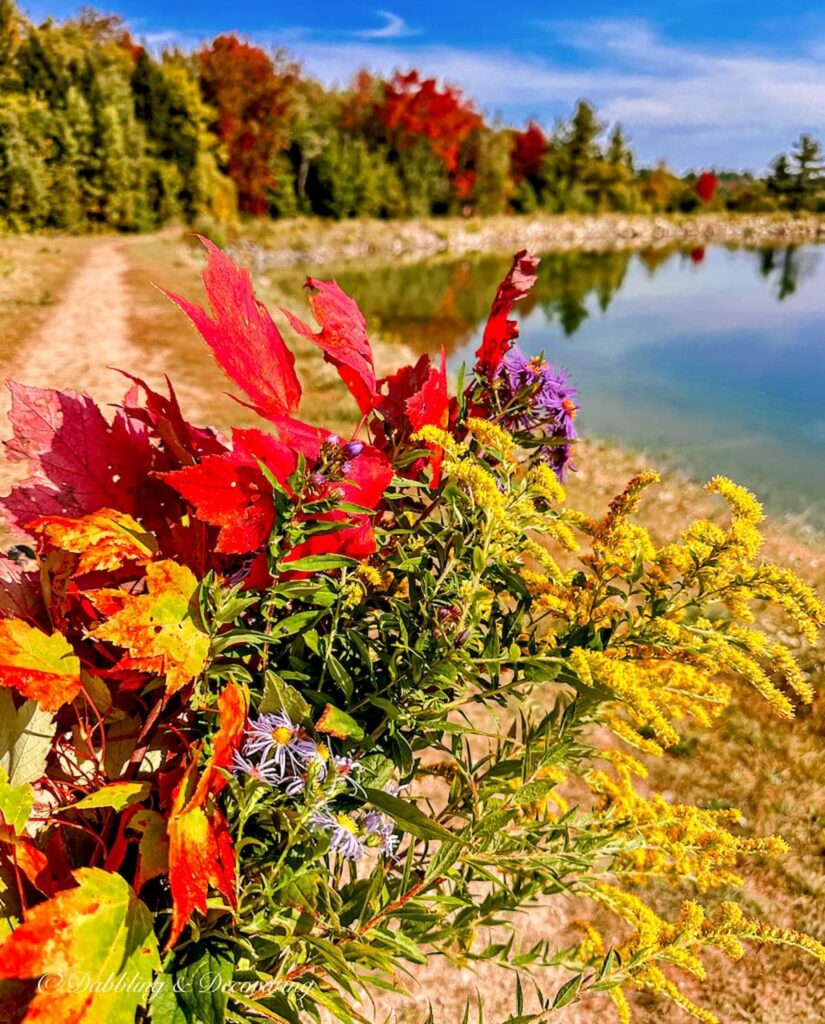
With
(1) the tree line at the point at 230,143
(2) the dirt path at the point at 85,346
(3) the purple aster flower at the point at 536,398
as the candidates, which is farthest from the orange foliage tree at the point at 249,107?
(3) the purple aster flower at the point at 536,398

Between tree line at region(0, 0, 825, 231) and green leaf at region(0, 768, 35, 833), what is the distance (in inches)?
780

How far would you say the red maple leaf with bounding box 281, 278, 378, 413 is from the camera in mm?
686

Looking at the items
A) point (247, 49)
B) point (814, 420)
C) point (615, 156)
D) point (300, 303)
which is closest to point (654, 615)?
point (814, 420)

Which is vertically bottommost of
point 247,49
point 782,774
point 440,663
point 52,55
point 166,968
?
point 782,774

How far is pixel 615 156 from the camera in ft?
167

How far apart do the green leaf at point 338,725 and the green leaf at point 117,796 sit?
0.16m

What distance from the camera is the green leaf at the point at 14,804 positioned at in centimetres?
57

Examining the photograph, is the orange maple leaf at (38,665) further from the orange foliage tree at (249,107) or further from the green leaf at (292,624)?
the orange foliage tree at (249,107)

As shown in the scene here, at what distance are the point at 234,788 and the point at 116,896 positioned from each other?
12 centimetres

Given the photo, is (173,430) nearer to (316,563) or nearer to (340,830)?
(316,563)

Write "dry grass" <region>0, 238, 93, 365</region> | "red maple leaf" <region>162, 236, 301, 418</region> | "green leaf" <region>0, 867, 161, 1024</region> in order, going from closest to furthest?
"green leaf" <region>0, 867, 161, 1024</region>
"red maple leaf" <region>162, 236, 301, 418</region>
"dry grass" <region>0, 238, 93, 365</region>

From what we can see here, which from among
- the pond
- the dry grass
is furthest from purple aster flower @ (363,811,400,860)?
the dry grass

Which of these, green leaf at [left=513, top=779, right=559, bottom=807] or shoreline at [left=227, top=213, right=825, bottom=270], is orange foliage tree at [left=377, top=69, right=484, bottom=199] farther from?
green leaf at [left=513, top=779, right=559, bottom=807]

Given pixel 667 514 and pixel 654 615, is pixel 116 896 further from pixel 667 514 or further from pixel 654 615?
pixel 667 514
